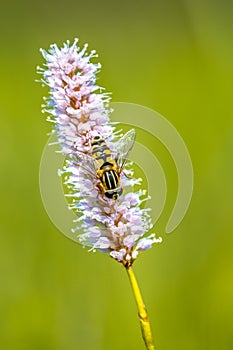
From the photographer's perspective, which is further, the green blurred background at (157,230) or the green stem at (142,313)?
the green blurred background at (157,230)

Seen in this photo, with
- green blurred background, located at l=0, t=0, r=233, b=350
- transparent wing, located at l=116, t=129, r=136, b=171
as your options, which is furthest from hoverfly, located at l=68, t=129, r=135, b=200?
green blurred background, located at l=0, t=0, r=233, b=350

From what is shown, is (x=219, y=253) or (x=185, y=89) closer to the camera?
(x=219, y=253)

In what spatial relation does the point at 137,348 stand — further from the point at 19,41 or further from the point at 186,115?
the point at 19,41

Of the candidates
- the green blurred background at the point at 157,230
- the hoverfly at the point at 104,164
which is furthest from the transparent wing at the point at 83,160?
the green blurred background at the point at 157,230

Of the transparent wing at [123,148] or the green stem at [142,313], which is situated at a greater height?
the transparent wing at [123,148]

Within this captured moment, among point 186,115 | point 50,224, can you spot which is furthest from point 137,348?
point 186,115

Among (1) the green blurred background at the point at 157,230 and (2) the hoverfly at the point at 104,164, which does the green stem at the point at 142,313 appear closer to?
(2) the hoverfly at the point at 104,164

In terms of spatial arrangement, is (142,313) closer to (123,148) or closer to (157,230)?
(123,148)

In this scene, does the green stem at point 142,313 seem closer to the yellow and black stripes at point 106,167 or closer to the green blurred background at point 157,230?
the yellow and black stripes at point 106,167
